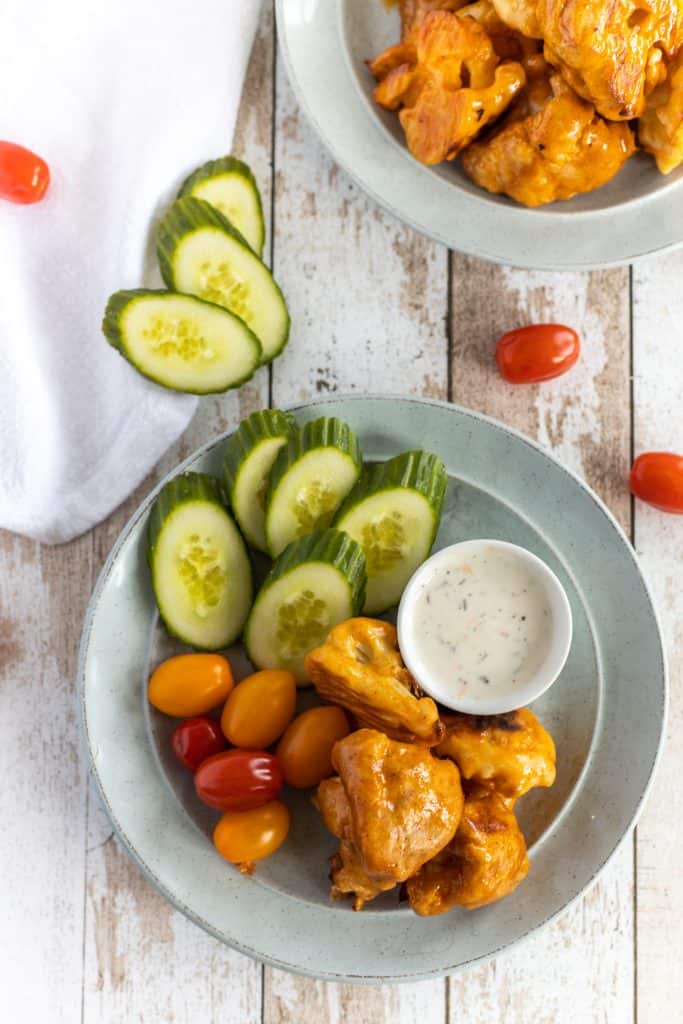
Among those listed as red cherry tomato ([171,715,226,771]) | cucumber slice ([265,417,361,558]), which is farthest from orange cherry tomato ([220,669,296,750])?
cucumber slice ([265,417,361,558])

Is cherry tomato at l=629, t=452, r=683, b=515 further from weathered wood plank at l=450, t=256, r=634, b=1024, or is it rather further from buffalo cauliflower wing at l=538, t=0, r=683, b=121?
buffalo cauliflower wing at l=538, t=0, r=683, b=121

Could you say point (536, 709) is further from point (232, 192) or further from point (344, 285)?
point (232, 192)

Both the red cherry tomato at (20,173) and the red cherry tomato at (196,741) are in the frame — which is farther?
the red cherry tomato at (20,173)

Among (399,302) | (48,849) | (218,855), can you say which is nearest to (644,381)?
(399,302)

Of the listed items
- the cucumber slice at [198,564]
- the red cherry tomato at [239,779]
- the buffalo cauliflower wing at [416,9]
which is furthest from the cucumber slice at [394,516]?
the buffalo cauliflower wing at [416,9]

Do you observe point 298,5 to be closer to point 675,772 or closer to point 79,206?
point 79,206

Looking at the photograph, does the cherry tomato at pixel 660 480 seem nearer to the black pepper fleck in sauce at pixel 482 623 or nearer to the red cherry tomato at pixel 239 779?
the black pepper fleck in sauce at pixel 482 623
